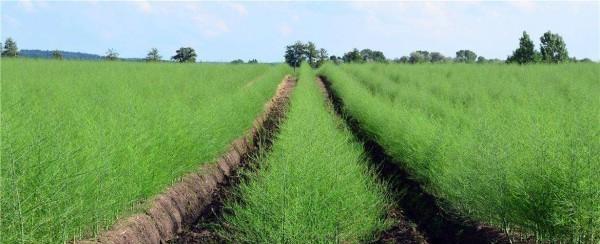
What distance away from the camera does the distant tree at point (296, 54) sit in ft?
266

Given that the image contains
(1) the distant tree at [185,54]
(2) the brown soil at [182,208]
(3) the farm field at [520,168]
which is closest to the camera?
(3) the farm field at [520,168]

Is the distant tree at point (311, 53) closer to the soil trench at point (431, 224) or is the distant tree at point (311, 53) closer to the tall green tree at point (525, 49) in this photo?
the tall green tree at point (525, 49)

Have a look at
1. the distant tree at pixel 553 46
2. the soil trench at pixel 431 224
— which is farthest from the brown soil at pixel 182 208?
the distant tree at pixel 553 46

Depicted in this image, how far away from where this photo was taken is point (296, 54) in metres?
82.7

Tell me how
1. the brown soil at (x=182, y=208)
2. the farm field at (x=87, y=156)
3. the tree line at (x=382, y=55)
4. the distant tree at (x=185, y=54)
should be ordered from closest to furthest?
1. the farm field at (x=87, y=156)
2. the brown soil at (x=182, y=208)
3. the tree line at (x=382, y=55)
4. the distant tree at (x=185, y=54)

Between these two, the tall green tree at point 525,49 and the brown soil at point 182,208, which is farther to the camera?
the tall green tree at point 525,49

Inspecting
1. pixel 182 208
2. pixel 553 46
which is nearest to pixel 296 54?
pixel 553 46

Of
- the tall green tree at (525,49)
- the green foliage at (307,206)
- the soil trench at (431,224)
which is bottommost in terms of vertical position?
the soil trench at (431,224)

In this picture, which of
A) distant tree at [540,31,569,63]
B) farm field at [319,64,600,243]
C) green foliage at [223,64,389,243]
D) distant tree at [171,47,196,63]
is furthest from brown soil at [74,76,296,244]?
distant tree at [171,47,196,63]

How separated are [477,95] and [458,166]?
872cm

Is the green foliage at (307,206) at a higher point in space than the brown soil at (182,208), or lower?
higher

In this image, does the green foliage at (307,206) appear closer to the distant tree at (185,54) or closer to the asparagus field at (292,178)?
the asparagus field at (292,178)

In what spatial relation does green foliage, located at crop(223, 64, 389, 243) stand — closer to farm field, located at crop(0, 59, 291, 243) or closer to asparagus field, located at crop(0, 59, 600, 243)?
asparagus field, located at crop(0, 59, 600, 243)

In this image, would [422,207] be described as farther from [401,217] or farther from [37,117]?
[37,117]
